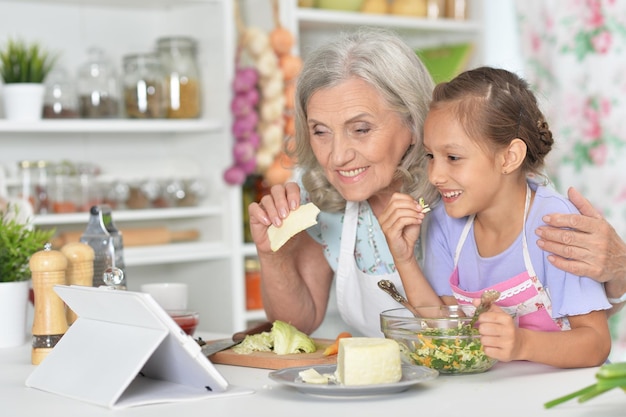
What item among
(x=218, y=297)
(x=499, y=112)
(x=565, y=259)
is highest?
(x=499, y=112)

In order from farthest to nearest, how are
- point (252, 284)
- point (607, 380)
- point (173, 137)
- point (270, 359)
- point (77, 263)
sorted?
point (173, 137)
point (252, 284)
point (77, 263)
point (270, 359)
point (607, 380)

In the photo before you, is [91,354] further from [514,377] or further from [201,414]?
[514,377]

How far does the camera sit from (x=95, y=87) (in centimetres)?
319

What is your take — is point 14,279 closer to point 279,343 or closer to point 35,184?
point 279,343

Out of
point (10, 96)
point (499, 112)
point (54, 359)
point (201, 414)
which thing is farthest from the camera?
point (10, 96)

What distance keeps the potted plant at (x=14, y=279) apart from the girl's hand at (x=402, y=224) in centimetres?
71

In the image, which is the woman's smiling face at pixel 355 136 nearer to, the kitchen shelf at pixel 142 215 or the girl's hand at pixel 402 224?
the girl's hand at pixel 402 224

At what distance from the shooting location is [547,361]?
150 cm

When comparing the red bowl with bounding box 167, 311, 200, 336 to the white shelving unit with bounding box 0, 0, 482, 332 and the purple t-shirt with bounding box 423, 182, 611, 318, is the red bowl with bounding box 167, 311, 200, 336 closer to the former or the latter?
the purple t-shirt with bounding box 423, 182, 611, 318

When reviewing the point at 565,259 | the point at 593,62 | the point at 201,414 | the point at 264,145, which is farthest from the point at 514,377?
the point at 593,62

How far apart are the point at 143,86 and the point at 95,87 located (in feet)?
0.53

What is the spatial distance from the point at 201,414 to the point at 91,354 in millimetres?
254

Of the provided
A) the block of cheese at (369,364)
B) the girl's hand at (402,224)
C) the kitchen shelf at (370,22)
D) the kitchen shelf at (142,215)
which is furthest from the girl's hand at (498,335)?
the kitchen shelf at (370,22)

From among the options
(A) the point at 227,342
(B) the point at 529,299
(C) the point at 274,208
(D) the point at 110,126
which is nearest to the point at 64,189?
(D) the point at 110,126
